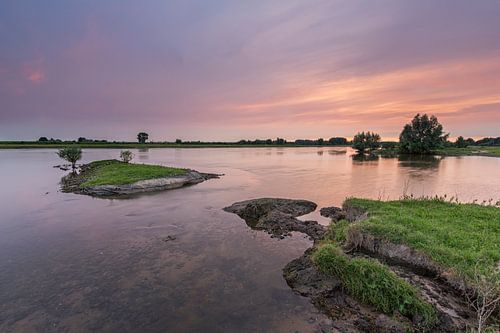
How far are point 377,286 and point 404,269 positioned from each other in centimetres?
159

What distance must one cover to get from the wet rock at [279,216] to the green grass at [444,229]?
3270 mm

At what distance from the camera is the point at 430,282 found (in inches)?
294

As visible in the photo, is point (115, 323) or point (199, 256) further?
point (199, 256)

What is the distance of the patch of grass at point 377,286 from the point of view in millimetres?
6633

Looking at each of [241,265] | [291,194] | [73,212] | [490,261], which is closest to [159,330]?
[241,265]

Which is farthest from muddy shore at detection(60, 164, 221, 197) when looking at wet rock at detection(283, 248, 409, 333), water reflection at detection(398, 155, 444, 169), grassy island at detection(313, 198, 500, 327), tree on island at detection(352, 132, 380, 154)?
tree on island at detection(352, 132, 380, 154)

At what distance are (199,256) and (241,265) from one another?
2.13m

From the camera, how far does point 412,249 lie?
345 inches

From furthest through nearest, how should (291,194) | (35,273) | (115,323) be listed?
(291,194)
(35,273)
(115,323)

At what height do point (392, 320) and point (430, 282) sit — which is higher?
point (430, 282)

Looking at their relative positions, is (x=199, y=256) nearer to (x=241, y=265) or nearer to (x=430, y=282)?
(x=241, y=265)

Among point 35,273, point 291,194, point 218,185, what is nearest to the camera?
point 35,273

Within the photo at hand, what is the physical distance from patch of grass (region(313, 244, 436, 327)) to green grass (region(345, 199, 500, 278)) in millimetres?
1792

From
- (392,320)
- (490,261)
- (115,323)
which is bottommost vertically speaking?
(115,323)
